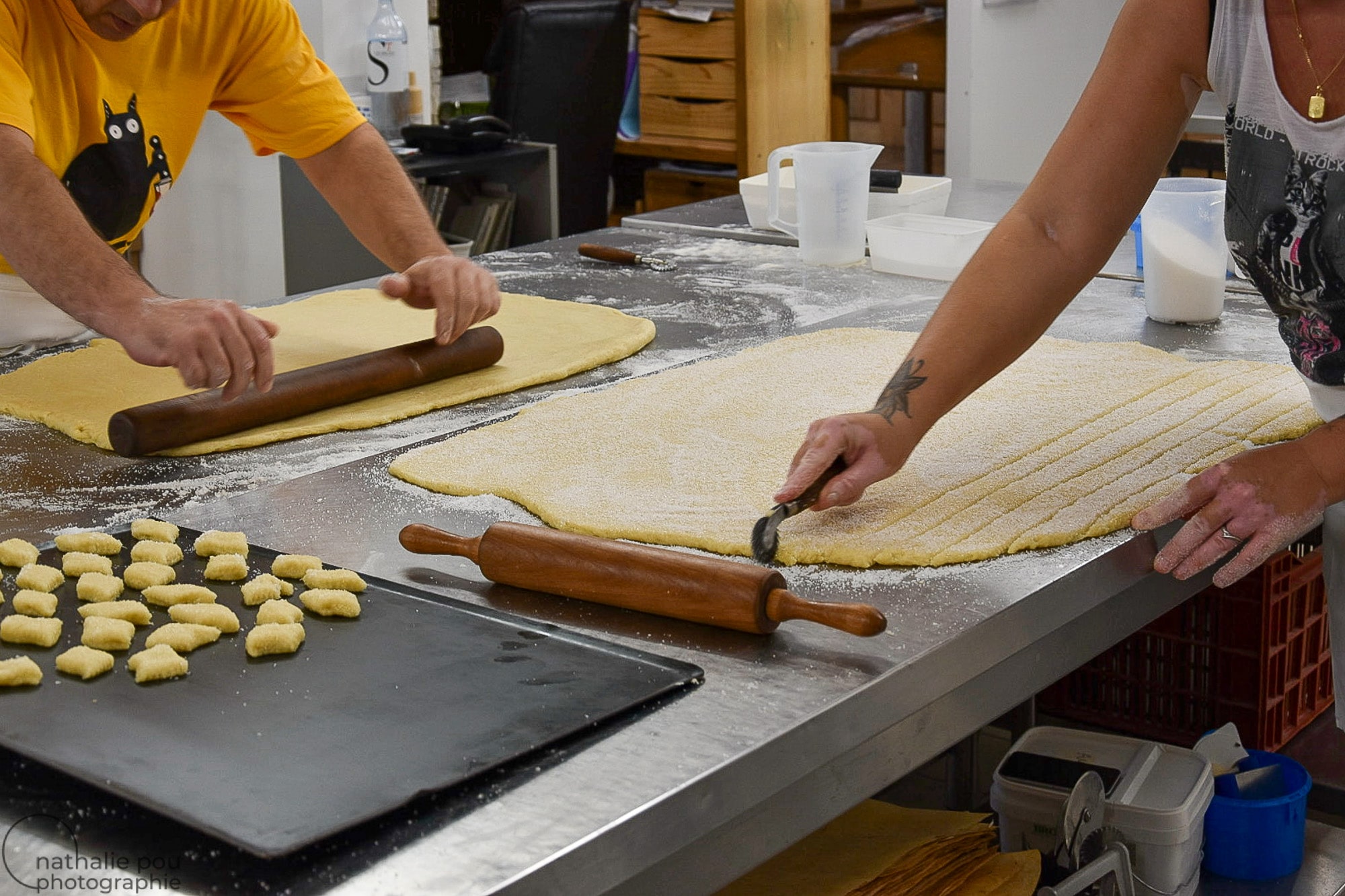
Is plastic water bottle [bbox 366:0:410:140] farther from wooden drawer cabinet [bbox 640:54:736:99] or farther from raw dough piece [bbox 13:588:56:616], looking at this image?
raw dough piece [bbox 13:588:56:616]

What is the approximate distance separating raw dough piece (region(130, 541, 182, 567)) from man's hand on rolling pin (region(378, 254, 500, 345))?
0.56 meters

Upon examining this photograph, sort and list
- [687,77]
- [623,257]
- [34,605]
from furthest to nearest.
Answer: [687,77]
[623,257]
[34,605]

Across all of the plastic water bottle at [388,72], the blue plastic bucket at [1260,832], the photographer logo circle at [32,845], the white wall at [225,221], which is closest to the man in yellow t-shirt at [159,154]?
the photographer logo circle at [32,845]

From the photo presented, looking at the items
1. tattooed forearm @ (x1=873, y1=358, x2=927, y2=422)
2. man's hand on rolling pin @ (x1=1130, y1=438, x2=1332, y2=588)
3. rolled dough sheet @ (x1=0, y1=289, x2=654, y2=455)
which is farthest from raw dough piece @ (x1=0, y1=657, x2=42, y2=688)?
man's hand on rolling pin @ (x1=1130, y1=438, x2=1332, y2=588)

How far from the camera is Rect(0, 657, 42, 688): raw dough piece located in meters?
0.81

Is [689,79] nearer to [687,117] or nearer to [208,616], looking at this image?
[687,117]

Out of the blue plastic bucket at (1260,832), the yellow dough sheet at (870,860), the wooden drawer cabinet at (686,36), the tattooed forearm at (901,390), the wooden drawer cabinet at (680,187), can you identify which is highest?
the wooden drawer cabinet at (686,36)

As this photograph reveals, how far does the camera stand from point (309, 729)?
75 cm

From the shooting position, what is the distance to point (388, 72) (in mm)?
3787

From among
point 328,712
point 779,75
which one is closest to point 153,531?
point 328,712

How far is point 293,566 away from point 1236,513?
714 millimetres

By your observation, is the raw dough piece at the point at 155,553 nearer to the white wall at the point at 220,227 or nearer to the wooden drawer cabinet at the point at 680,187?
the white wall at the point at 220,227

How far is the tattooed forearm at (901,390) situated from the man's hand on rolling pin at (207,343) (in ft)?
1.84

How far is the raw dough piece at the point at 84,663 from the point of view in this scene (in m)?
0.82
